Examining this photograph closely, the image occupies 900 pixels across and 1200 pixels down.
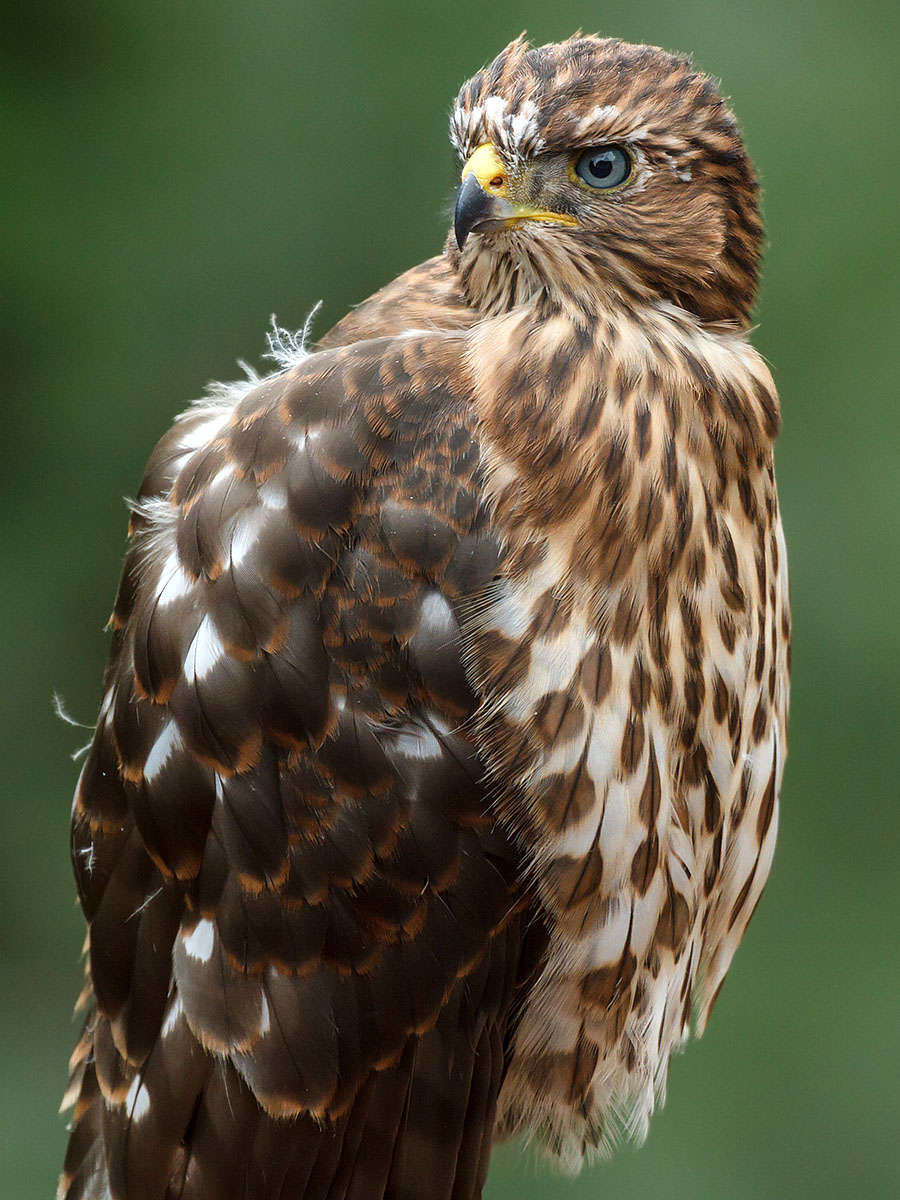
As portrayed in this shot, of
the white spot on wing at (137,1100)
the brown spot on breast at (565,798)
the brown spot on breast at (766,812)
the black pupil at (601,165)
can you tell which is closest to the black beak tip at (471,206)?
the black pupil at (601,165)

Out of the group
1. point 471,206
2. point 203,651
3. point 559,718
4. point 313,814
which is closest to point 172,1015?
point 313,814

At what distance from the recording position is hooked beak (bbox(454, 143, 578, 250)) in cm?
140

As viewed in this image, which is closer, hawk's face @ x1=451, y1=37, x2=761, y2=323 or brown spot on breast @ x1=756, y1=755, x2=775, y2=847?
hawk's face @ x1=451, y1=37, x2=761, y2=323

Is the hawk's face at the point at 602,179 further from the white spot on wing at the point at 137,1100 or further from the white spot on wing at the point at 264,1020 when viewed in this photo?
the white spot on wing at the point at 137,1100

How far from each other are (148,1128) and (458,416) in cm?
79

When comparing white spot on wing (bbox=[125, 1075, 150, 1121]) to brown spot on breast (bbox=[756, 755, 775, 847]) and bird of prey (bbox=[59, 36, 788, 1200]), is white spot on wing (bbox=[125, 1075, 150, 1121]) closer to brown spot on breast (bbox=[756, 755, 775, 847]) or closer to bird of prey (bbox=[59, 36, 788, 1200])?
bird of prey (bbox=[59, 36, 788, 1200])

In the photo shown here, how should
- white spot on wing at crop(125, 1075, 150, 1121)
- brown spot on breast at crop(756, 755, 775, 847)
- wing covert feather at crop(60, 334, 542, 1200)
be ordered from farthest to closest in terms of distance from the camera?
1. brown spot on breast at crop(756, 755, 775, 847)
2. white spot on wing at crop(125, 1075, 150, 1121)
3. wing covert feather at crop(60, 334, 542, 1200)

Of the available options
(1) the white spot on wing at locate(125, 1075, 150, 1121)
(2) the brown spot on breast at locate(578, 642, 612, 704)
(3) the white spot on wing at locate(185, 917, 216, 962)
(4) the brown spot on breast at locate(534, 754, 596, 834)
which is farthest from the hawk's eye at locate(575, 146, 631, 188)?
(1) the white spot on wing at locate(125, 1075, 150, 1121)

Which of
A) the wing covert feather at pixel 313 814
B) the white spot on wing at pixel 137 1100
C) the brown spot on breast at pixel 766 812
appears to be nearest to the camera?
the wing covert feather at pixel 313 814

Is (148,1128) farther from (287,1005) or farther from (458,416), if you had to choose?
(458,416)

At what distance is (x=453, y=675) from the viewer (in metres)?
1.36

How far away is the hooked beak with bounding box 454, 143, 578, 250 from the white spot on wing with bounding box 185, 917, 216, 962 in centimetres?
73

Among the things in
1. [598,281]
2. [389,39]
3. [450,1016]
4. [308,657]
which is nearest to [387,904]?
[450,1016]

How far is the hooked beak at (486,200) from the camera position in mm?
1396
